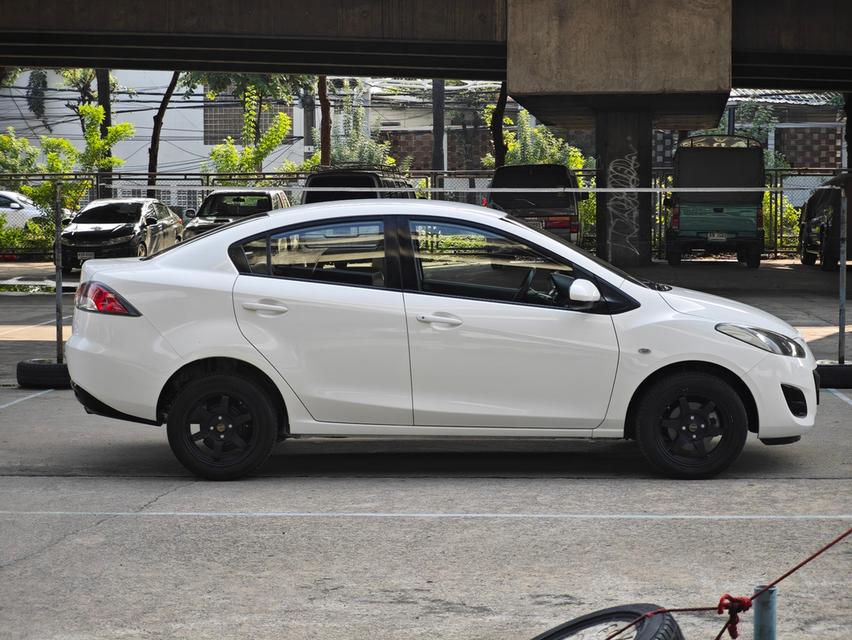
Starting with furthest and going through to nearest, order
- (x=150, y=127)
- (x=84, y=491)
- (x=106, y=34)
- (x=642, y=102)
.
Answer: (x=150, y=127)
(x=642, y=102)
(x=106, y=34)
(x=84, y=491)

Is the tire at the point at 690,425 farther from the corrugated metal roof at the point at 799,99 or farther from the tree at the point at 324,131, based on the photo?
the corrugated metal roof at the point at 799,99

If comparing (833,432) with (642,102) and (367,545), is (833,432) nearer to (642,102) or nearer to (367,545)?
(367,545)

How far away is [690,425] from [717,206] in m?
21.4

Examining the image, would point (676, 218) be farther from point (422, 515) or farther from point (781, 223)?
point (422, 515)

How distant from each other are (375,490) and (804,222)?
25171 millimetres

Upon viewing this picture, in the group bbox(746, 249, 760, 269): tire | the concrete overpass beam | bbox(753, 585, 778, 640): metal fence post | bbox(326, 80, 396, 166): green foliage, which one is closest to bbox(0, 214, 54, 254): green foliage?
the concrete overpass beam

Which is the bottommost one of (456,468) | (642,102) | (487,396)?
(456,468)

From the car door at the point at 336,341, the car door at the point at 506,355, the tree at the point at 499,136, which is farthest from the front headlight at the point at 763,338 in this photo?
the tree at the point at 499,136

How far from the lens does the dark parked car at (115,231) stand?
87.1ft

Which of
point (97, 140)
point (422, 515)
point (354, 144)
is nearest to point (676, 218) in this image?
point (97, 140)

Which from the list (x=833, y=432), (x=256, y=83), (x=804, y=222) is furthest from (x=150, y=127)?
(x=833, y=432)

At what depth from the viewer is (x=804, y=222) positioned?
101ft

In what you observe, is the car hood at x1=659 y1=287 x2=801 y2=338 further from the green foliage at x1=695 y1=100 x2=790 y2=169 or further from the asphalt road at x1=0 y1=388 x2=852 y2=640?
the green foliage at x1=695 y1=100 x2=790 y2=169

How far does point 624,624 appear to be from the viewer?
270 cm
